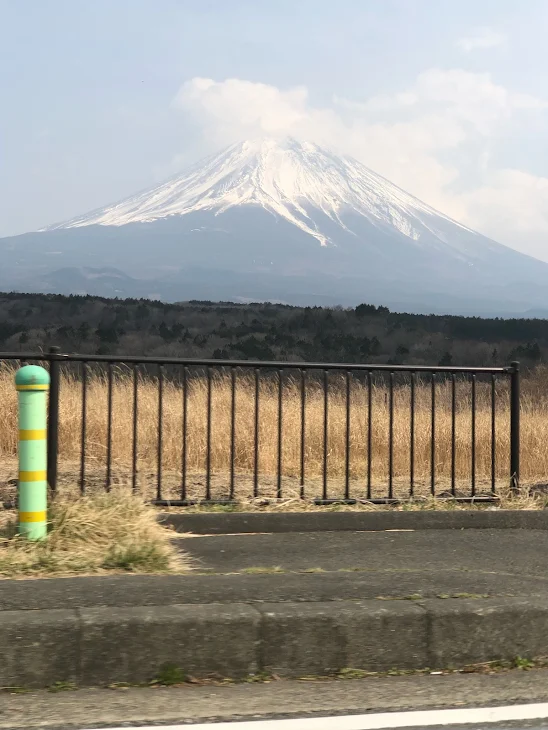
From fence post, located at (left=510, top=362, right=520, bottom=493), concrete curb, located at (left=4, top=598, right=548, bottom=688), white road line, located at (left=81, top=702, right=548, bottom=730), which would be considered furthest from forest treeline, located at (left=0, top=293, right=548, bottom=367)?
white road line, located at (left=81, top=702, right=548, bottom=730)

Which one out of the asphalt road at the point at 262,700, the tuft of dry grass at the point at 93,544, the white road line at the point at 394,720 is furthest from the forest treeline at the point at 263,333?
the white road line at the point at 394,720

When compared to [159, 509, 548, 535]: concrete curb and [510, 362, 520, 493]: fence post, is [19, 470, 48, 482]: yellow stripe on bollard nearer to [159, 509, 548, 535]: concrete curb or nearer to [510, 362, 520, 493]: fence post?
[159, 509, 548, 535]: concrete curb

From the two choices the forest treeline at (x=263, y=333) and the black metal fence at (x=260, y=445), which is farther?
the forest treeline at (x=263, y=333)

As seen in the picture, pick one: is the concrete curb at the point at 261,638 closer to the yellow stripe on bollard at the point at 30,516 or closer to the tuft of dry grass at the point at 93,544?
the tuft of dry grass at the point at 93,544

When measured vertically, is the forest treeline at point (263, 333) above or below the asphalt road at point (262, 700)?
above

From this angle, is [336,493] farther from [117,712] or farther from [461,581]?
[117,712]

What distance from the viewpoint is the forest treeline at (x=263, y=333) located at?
139 ft

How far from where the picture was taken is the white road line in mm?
3652

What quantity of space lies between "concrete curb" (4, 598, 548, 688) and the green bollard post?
1.60m

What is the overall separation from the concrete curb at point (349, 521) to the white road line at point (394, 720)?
3.66 meters

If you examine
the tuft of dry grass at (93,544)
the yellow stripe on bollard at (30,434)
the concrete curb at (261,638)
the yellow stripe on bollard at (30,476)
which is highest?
the yellow stripe on bollard at (30,434)

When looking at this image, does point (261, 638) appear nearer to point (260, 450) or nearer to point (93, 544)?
point (93, 544)

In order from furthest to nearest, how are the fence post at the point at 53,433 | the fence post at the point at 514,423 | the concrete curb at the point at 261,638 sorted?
the fence post at the point at 514,423
the fence post at the point at 53,433
the concrete curb at the point at 261,638

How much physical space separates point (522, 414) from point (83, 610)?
12.2 metres
